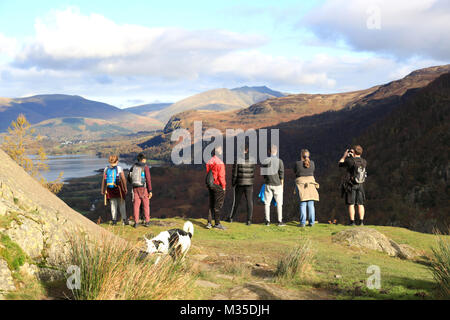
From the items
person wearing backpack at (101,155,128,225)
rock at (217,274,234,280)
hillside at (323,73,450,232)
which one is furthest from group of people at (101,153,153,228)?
hillside at (323,73,450,232)

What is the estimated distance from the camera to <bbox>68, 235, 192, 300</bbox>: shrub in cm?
450

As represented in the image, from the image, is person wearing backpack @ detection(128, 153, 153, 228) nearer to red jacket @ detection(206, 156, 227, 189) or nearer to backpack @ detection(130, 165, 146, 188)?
backpack @ detection(130, 165, 146, 188)

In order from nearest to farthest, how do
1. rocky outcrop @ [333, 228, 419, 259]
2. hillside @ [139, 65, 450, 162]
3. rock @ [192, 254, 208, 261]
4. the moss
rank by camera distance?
the moss, rock @ [192, 254, 208, 261], rocky outcrop @ [333, 228, 419, 259], hillside @ [139, 65, 450, 162]

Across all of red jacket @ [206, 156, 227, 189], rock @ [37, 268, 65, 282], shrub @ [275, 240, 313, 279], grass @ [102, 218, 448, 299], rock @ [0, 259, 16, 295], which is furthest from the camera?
red jacket @ [206, 156, 227, 189]

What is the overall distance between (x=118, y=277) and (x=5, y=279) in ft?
4.04

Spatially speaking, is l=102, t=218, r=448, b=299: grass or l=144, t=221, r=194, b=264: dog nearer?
l=102, t=218, r=448, b=299: grass

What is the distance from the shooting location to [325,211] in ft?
106

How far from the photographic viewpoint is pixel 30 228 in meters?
5.22

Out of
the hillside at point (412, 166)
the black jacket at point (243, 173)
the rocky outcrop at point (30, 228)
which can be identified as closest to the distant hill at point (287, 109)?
the hillside at point (412, 166)

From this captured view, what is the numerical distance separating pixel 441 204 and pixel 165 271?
25.3m

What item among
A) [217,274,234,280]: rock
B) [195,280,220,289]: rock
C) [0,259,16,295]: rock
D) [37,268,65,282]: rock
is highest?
[0,259,16,295]: rock

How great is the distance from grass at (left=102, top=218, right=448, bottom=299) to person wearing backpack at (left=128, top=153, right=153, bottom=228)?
0.63 m

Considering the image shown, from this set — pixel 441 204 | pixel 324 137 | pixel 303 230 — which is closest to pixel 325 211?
pixel 441 204
